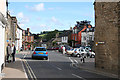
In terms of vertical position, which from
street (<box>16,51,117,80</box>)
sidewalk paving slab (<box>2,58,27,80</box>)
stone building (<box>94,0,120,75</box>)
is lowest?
street (<box>16,51,117,80</box>)

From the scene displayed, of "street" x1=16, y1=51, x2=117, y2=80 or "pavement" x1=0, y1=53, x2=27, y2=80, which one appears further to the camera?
"street" x1=16, y1=51, x2=117, y2=80

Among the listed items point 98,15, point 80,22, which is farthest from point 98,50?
point 80,22

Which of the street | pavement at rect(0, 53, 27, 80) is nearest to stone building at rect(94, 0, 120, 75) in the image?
the street

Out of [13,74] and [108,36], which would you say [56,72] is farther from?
[108,36]

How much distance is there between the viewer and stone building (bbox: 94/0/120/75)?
1746 cm

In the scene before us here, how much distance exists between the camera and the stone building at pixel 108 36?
17461 millimetres

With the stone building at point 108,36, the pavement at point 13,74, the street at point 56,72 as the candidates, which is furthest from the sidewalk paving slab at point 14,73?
the stone building at point 108,36

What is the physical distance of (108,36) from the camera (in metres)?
18.7

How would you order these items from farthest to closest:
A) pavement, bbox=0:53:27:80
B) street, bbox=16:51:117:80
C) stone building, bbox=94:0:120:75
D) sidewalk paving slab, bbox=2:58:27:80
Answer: stone building, bbox=94:0:120:75 < street, bbox=16:51:117:80 < sidewalk paving slab, bbox=2:58:27:80 < pavement, bbox=0:53:27:80

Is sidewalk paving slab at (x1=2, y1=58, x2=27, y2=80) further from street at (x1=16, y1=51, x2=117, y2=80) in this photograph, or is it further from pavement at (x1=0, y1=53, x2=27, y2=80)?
street at (x1=16, y1=51, x2=117, y2=80)

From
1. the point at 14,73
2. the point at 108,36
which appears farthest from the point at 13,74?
the point at 108,36

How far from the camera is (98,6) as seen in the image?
20.1 meters

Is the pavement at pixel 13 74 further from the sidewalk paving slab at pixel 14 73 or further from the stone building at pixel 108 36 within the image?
the stone building at pixel 108 36

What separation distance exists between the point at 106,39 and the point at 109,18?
1.73 meters
